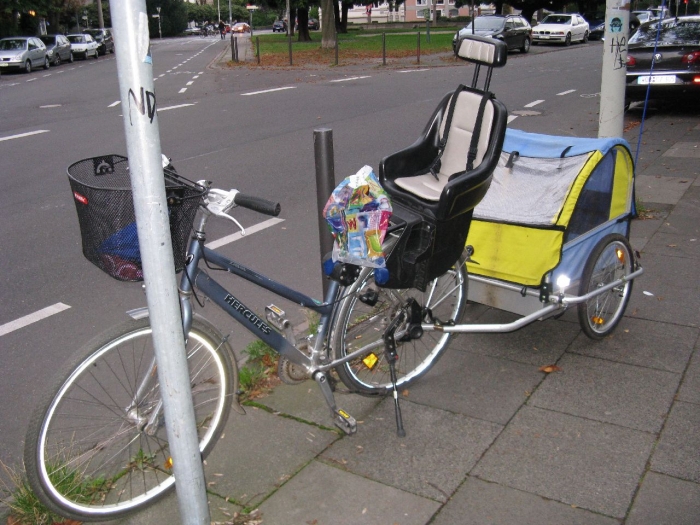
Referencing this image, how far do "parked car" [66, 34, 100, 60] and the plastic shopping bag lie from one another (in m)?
39.0

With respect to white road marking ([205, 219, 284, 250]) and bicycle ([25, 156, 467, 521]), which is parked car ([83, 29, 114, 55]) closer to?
white road marking ([205, 219, 284, 250])

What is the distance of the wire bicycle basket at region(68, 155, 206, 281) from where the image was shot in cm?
279

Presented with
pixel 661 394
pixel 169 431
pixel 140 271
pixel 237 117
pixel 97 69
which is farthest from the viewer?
pixel 97 69

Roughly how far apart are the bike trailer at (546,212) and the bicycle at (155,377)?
0.69 metres

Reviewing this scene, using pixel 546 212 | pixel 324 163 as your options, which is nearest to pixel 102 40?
pixel 324 163

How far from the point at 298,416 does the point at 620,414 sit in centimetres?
159

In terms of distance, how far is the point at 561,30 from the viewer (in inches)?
1582

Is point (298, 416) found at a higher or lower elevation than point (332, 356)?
lower

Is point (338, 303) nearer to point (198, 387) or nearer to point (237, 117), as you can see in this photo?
point (198, 387)

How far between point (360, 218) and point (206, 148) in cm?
818

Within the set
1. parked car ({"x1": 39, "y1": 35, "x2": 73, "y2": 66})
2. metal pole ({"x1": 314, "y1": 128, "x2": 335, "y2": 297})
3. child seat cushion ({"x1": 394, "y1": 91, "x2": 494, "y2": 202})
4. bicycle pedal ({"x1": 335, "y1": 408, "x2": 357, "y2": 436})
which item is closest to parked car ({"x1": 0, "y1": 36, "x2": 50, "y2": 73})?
parked car ({"x1": 39, "y1": 35, "x2": 73, "y2": 66})

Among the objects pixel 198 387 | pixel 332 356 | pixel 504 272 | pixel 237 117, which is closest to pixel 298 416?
A: pixel 332 356

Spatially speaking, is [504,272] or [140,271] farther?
[504,272]

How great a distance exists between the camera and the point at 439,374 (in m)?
4.34
